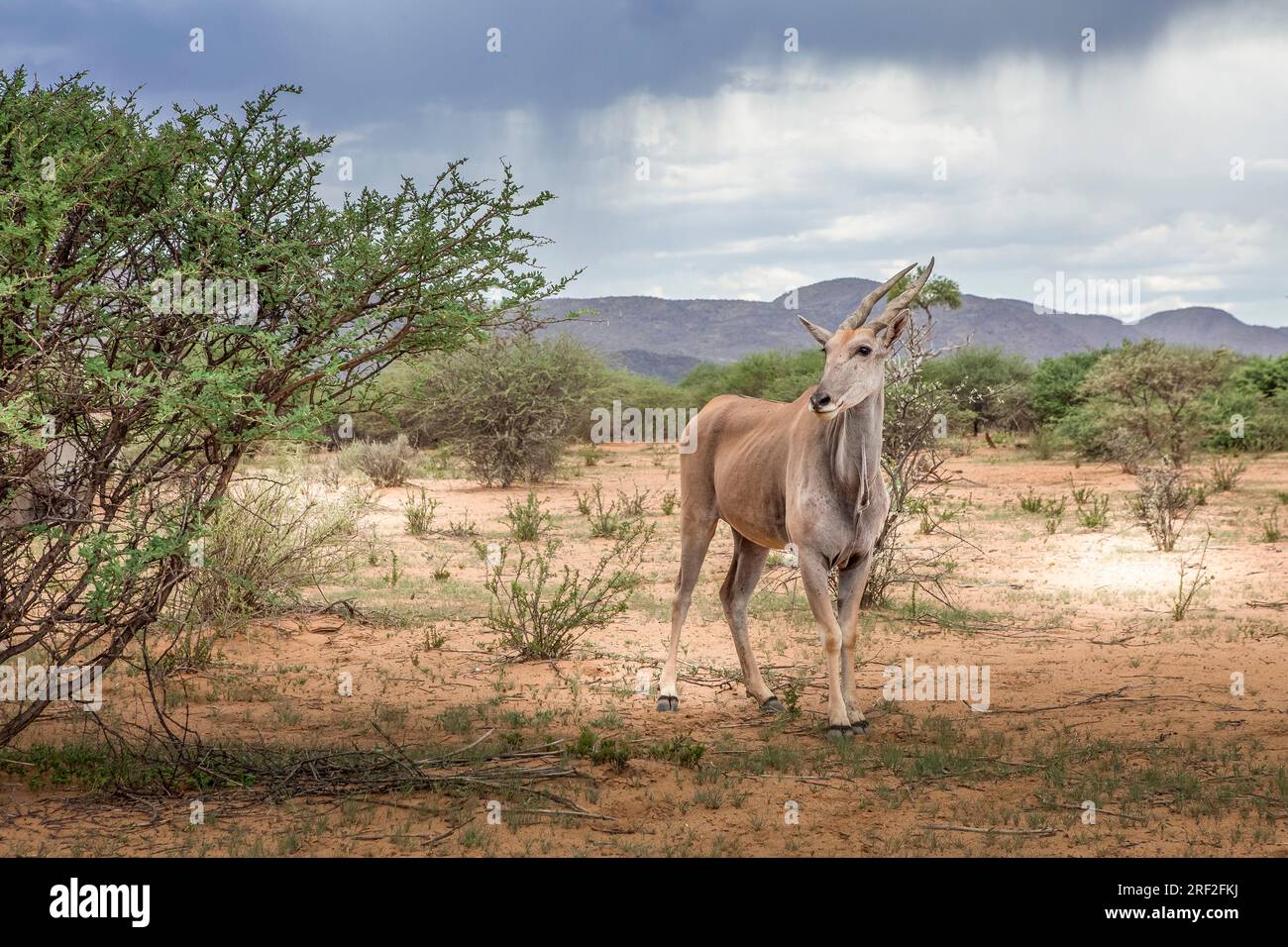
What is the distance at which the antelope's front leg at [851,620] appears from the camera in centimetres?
A: 684

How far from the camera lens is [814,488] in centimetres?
679

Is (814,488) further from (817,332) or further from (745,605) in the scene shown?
(745,605)

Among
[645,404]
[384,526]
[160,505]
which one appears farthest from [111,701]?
[645,404]

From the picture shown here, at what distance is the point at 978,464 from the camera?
95.6ft

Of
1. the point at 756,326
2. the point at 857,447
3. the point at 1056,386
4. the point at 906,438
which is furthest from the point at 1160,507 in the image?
the point at 756,326

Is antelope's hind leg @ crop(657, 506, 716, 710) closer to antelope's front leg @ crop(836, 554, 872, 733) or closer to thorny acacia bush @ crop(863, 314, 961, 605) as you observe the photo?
antelope's front leg @ crop(836, 554, 872, 733)

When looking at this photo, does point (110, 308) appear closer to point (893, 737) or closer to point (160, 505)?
point (160, 505)

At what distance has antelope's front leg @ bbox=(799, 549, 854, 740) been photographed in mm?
6637

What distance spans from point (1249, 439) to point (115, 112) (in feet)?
93.2

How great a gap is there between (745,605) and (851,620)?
1.16m

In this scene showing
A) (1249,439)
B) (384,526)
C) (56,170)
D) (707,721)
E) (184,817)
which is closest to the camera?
(56,170)

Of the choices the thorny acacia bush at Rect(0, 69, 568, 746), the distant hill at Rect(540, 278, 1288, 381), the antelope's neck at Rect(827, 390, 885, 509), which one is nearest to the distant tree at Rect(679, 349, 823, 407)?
the antelope's neck at Rect(827, 390, 885, 509)

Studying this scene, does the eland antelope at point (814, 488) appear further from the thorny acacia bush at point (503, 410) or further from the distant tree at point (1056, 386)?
the distant tree at point (1056, 386)

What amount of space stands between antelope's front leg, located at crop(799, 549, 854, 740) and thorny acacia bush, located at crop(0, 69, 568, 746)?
88.4 inches
